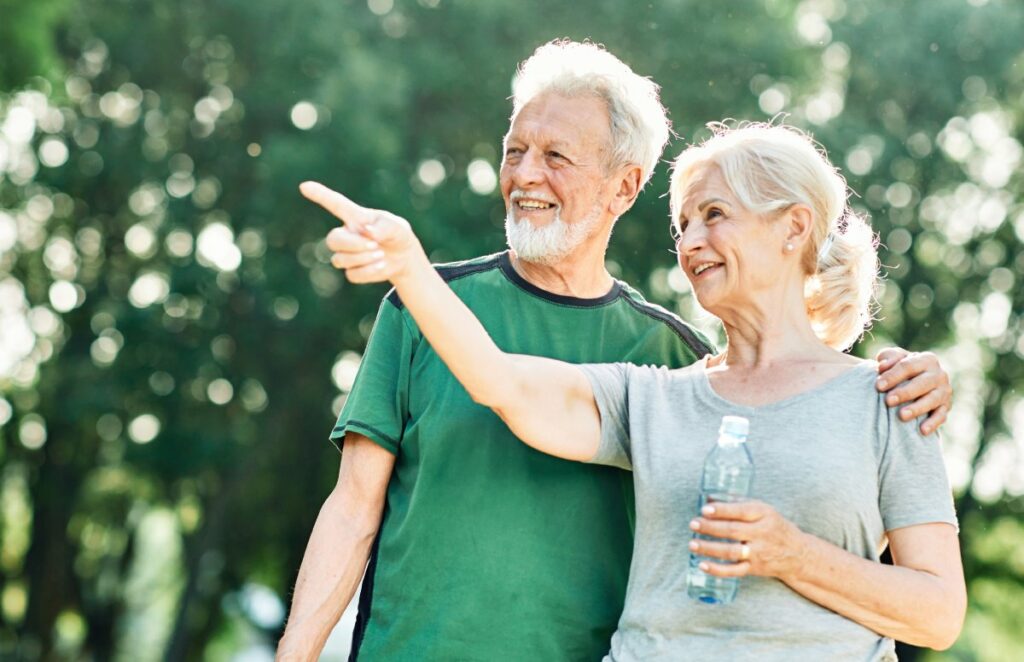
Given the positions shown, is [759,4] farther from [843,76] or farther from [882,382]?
[882,382]

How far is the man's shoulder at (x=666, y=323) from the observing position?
4281 millimetres

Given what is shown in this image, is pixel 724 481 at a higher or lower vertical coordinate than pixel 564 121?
lower

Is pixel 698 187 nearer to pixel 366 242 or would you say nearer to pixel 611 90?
pixel 611 90

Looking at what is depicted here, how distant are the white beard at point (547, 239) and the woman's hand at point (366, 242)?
0.99 meters

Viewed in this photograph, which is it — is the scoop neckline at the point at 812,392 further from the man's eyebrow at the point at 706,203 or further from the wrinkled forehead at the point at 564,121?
the wrinkled forehead at the point at 564,121

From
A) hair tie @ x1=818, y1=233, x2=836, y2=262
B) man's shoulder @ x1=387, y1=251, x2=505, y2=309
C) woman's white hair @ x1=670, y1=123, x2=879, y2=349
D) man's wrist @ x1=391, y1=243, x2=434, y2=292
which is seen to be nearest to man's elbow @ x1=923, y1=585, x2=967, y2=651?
woman's white hair @ x1=670, y1=123, x2=879, y2=349

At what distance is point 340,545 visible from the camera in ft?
13.2

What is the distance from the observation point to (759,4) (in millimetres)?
16453

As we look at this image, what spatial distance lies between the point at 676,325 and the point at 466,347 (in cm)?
111

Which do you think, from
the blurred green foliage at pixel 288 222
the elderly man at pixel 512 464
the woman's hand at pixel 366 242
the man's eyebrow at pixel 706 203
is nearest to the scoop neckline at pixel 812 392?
the man's eyebrow at pixel 706 203

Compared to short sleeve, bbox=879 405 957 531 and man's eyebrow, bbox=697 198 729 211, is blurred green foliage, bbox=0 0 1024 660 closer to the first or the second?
man's eyebrow, bbox=697 198 729 211

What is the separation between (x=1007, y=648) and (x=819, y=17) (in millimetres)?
10437

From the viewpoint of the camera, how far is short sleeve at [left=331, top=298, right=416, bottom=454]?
13.1 feet

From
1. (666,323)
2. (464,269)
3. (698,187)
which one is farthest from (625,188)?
(698,187)
